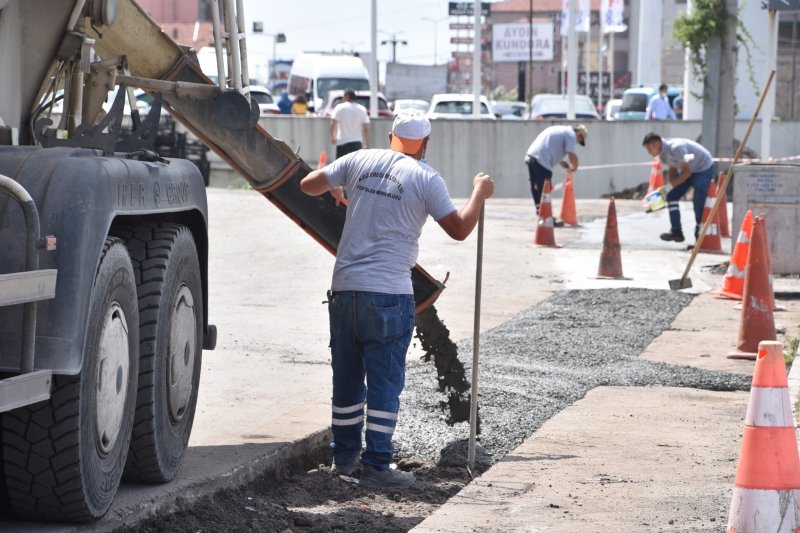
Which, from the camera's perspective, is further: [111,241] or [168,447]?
[168,447]

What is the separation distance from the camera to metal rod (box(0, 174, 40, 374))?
4.28 m

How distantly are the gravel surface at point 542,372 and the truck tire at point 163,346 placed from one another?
1455 millimetres

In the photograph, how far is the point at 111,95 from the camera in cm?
621

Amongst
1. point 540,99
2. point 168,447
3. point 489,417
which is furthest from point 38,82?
point 540,99

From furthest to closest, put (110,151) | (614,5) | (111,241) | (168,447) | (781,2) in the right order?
(614,5)
(781,2)
(168,447)
(110,151)
(111,241)

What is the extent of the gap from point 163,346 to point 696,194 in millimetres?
12858

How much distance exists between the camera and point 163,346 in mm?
5633

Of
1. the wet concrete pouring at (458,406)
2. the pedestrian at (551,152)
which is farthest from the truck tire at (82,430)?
the pedestrian at (551,152)

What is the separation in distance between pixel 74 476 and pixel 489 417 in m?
3.29

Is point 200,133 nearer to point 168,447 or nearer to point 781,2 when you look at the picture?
point 168,447

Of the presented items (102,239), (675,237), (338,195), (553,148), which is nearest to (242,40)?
(338,195)

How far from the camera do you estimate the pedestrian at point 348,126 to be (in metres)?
20.9

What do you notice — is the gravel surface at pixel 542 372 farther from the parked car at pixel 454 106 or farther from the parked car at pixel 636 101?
the parked car at pixel 636 101

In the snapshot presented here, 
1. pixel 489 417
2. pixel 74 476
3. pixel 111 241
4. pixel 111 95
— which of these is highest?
pixel 111 95
